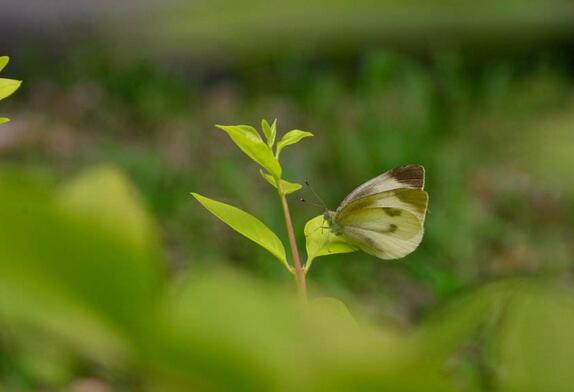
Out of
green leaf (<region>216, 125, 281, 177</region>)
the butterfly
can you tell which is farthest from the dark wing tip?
green leaf (<region>216, 125, 281, 177</region>)

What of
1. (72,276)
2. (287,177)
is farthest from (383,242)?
(287,177)

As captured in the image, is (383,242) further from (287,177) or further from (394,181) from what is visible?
(287,177)

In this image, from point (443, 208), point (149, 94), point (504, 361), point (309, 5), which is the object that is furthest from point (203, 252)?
point (309, 5)

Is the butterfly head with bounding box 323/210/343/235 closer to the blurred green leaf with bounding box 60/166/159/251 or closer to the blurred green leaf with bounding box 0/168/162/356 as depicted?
the blurred green leaf with bounding box 60/166/159/251

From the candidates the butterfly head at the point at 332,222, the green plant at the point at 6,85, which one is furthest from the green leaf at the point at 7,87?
the butterfly head at the point at 332,222

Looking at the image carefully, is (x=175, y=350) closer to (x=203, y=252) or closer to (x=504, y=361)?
(x=504, y=361)

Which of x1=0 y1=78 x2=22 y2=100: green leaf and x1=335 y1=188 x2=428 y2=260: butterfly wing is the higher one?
x1=335 y1=188 x2=428 y2=260: butterfly wing

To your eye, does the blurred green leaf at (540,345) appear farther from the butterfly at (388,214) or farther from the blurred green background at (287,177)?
the butterfly at (388,214)
